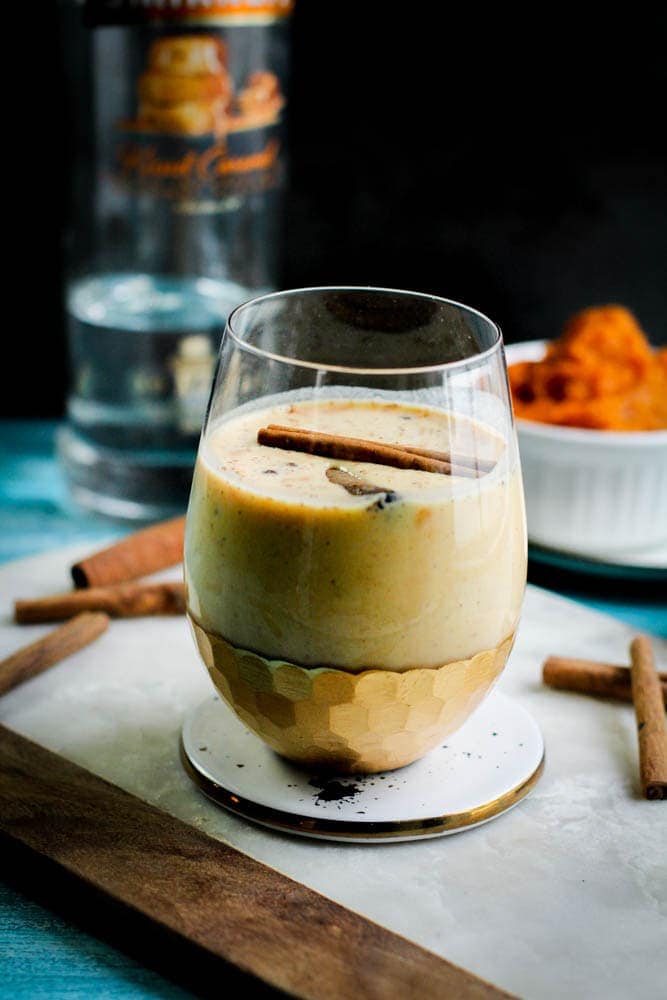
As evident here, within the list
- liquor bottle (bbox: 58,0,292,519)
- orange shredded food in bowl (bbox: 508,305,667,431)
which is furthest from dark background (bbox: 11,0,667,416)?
orange shredded food in bowl (bbox: 508,305,667,431)

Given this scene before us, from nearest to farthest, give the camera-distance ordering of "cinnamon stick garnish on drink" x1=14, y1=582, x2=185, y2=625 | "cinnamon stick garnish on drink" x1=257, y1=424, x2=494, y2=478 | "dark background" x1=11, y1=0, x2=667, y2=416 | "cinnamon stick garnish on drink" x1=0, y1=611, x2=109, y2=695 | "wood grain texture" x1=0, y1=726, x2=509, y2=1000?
"wood grain texture" x1=0, y1=726, x2=509, y2=1000
"cinnamon stick garnish on drink" x1=257, y1=424, x2=494, y2=478
"cinnamon stick garnish on drink" x1=0, y1=611, x2=109, y2=695
"cinnamon stick garnish on drink" x1=14, y1=582, x2=185, y2=625
"dark background" x1=11, y1=0, x2=667, y2=416

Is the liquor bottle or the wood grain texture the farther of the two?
the liquor bottle

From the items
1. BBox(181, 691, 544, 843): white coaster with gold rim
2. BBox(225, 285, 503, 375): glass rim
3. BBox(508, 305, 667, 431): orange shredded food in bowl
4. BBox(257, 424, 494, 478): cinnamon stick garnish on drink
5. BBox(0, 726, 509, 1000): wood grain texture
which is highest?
BBox(225, 285, 503, 375): glass rim

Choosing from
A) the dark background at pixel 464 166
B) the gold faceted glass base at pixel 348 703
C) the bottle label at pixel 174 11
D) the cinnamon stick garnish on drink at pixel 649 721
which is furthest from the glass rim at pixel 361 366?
the dark background at pixel 464 166

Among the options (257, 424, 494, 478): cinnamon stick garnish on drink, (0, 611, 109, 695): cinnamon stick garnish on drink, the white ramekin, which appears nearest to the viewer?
(257, 424, 494, 478): cinnamon stick garnish on drink

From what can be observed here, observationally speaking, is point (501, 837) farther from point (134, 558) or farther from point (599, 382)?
point (599, 382)

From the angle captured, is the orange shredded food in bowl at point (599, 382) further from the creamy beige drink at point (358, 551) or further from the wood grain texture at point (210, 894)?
the wood grain texture at point (210, 894)

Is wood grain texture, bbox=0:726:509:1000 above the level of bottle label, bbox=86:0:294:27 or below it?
below

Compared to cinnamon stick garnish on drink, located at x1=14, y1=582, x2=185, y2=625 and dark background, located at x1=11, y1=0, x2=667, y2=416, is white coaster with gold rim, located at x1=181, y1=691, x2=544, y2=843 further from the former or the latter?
dark background, located at x1=11, y1=0, x2=667, y2=416
